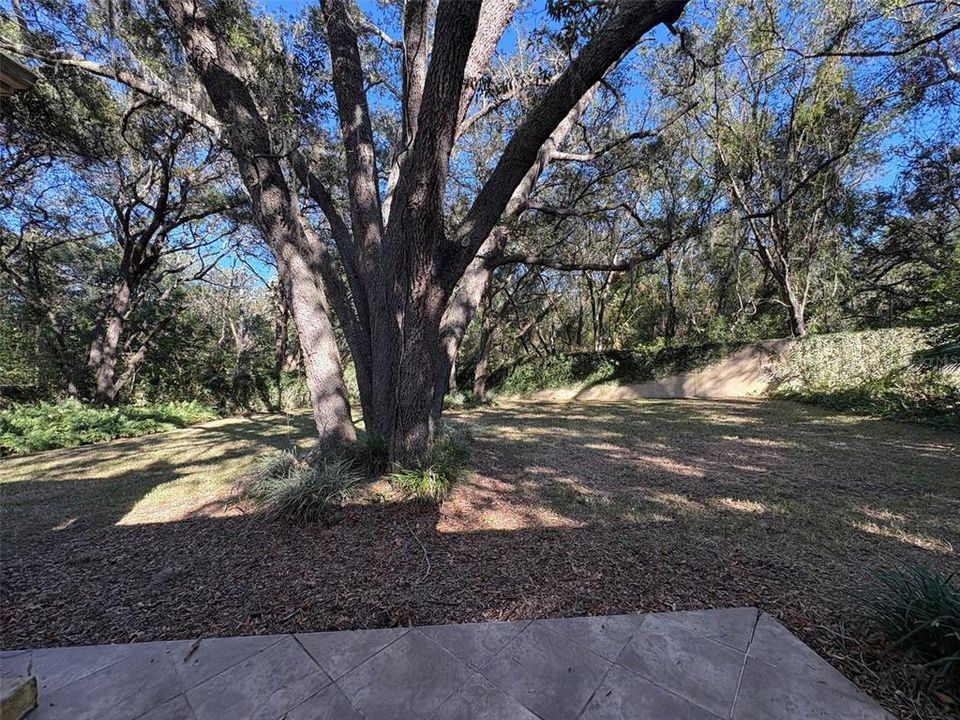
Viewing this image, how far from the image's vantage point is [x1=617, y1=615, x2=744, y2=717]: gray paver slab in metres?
1.49

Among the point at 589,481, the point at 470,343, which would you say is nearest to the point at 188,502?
the point at 589,481

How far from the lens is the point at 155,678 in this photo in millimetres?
1642

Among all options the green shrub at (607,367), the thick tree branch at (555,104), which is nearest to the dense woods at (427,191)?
the thick tree branch at (555,104)

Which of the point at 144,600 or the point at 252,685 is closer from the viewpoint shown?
the point at 252,685

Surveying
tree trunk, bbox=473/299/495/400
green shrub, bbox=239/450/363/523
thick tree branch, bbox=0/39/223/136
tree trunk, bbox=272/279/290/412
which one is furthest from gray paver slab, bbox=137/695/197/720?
tree trunk, bbox=272/279/290/412

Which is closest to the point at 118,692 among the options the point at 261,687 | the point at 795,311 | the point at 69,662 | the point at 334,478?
the point at 69,662

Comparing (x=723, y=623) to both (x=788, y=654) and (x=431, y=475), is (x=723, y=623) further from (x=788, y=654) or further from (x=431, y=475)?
(x=431, y=475)

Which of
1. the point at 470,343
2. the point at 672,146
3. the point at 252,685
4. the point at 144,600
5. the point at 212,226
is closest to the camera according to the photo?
the point at 252,685

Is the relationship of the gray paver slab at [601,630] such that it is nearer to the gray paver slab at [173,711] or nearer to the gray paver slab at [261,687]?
the gray paver slab at [261,687]

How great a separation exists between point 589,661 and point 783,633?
36.3 inches

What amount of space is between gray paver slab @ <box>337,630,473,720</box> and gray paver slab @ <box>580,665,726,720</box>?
0.51 metres

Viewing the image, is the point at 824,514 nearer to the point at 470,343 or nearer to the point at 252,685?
the point at 252,685

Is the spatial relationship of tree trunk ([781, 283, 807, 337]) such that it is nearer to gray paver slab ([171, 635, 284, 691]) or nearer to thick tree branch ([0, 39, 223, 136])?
thick tree branch ([0, 39, 223, 136])

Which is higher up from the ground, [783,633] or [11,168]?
[11,168]
